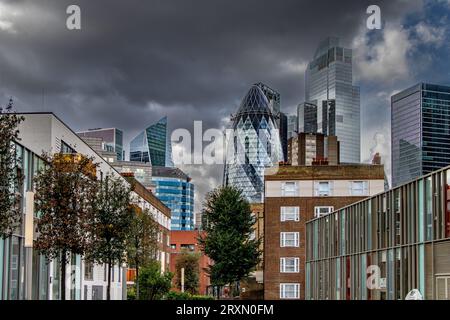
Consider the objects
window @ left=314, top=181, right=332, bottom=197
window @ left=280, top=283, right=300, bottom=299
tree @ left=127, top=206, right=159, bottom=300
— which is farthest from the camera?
window @ left=314, top=181, right=332, bottom=197

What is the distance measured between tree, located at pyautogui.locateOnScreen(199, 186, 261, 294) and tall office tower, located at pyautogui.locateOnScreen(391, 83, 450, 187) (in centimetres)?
1726

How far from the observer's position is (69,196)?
36.7 metres

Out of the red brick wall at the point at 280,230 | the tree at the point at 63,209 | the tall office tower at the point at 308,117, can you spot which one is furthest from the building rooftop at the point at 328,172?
the tall office tower at the point at 308,117

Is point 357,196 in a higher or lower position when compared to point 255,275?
higher

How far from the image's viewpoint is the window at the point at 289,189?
8156 centimetres

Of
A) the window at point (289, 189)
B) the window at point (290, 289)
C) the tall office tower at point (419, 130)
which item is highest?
the tall office tower at point (419, 130)

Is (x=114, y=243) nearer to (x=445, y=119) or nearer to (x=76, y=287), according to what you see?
(x=76, y=287)

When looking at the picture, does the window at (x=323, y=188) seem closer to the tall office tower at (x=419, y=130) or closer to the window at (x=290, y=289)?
the tall office tower at (x=419, y=130)

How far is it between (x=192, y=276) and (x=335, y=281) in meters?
62.5

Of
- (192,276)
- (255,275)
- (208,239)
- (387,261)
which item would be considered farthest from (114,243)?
(192,276)

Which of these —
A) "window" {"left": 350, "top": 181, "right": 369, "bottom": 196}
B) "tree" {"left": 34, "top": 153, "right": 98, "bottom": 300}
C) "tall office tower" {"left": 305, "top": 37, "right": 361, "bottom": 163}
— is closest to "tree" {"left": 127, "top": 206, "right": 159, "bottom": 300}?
"tree" {"left": 34, "top": 153, "right": 98, "bottom": 300}

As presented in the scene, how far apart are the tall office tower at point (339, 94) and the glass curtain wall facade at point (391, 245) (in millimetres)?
50385

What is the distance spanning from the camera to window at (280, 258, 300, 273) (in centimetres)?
7975

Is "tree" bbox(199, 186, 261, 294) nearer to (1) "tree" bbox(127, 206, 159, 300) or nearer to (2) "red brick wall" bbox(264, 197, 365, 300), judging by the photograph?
(2) "red brick wall" bbox(264, 197, 365, 300)
